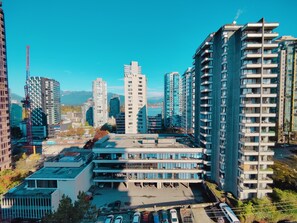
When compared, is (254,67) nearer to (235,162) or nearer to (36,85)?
(235,162)

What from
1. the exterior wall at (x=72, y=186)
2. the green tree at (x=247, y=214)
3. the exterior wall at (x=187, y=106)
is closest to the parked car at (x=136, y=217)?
the exterior wall at (x=72, y=186)

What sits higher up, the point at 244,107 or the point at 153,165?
the point at 244,107

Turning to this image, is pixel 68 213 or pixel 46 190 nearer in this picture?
pixel 68 213

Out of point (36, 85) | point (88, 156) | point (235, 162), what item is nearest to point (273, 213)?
point (235, 162)

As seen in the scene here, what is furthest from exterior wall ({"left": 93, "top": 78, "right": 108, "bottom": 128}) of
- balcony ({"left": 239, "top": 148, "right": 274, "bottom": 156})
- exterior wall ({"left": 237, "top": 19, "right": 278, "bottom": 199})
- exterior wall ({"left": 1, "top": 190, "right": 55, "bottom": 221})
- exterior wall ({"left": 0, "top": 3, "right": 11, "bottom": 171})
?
balcony ({"left": 239, "top": 148, "right": 274, "bottom": 156})

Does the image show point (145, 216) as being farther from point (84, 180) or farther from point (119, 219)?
point (84, 180)

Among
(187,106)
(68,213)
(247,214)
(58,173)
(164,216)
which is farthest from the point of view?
(187,106)

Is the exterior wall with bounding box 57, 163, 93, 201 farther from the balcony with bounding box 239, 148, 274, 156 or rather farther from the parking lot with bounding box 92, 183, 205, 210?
the balcony with bounding box 239, 148, 274, 156

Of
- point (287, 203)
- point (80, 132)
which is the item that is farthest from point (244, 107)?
point (80, 132)
